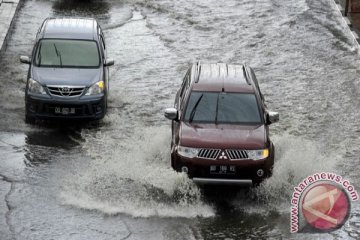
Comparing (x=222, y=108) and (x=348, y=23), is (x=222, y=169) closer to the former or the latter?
(x=222, y=108)

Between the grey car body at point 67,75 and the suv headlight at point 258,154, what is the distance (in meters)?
4.90

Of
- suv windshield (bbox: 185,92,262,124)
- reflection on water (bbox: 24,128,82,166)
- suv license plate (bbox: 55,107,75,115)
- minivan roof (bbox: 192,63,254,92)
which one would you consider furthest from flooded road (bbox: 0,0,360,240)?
minivan roof (bbox: 192,63,254,92)

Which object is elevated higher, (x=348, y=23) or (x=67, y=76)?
(x=67, y=76)

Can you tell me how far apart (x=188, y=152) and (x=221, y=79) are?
6.97 ft

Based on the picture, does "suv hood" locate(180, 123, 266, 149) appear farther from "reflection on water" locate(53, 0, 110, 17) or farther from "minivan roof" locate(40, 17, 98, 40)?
"reflection on water" locate(53, 0, 110, 17)

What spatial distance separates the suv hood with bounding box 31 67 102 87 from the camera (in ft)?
54.7

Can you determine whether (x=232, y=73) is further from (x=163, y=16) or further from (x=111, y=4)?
(x=111, y=4)

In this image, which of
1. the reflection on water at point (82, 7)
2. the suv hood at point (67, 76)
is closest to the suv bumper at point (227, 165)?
the suv hood at point (67, 76)

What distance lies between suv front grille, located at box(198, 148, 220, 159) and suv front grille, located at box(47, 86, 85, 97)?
4648mm

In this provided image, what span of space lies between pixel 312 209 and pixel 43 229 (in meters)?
4.16

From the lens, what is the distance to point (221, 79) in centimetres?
1456

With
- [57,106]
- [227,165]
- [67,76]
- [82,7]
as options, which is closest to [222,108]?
[227,165]

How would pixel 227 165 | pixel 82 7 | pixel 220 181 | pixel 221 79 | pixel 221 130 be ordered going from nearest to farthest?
pixel 220 181 < pixel 227 165 < pixel 221 130 < pixel 221 79 < pixel 82 7

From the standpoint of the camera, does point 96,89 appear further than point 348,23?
No
